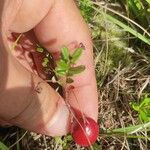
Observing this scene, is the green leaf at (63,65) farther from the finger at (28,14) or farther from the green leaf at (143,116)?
the green leaf at (143,116)

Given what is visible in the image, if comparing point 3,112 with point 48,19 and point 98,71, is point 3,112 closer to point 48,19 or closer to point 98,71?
point 48,19

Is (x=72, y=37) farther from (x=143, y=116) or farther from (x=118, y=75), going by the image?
(x=143, y=116)

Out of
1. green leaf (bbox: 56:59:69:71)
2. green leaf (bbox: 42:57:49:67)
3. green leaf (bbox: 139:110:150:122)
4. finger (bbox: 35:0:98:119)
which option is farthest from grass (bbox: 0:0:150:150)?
green leaf (bbox: 56:59:69:71)

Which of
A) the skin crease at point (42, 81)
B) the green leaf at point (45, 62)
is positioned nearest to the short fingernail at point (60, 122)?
the skin crease at point (42, 81)

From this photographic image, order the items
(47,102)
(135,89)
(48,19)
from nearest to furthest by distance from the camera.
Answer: (47,102)
(48,19)
(135,89)

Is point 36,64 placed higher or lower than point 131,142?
higher

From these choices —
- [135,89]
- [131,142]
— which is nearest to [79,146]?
[131,142]

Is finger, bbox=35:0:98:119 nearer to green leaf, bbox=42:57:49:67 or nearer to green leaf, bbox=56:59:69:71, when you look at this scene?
green leaf, bbox=42:57:49:67
